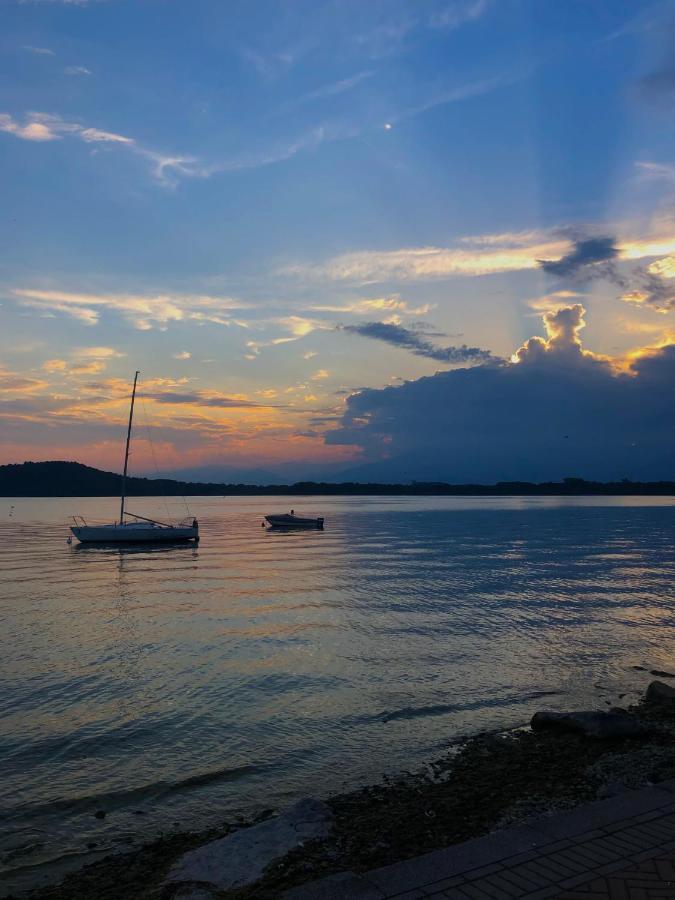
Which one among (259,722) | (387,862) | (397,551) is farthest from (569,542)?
(387,862)

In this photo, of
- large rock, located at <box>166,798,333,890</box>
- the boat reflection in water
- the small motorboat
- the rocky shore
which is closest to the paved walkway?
the rocky shore

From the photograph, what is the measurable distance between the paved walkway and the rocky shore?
3.59 ft

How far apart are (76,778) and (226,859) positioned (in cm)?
523

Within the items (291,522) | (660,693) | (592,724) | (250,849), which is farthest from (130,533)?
(250,849)

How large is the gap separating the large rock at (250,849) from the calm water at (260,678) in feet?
5.15

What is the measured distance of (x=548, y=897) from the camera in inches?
239

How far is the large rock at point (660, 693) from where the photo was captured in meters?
15.6

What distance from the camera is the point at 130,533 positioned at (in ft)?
238

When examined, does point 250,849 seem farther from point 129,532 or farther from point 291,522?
point 291,522

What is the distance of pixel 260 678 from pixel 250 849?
1055 cm

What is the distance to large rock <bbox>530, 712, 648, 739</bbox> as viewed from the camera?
12922 mm

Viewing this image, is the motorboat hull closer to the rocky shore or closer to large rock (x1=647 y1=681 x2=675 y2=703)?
large rock (x1=647 y1=681 x2=675 y2=703)

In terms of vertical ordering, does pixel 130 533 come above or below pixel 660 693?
below

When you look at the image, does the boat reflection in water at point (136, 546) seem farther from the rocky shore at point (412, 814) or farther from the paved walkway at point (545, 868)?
the paved walkway at point (545, 868)
